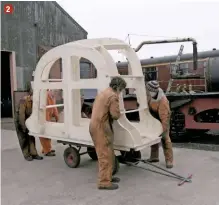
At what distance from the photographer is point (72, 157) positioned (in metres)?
6.11

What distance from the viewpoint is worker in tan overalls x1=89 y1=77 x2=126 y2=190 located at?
4789mm

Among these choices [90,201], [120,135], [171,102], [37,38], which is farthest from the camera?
[37,38]

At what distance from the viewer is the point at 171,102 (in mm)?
8461

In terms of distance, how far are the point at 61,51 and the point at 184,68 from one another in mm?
6099

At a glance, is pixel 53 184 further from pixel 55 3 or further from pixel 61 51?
pixel 55 3

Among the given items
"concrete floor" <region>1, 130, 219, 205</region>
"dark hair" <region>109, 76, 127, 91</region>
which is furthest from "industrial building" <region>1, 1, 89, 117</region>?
"dark hair" <region>109, 76, 127, 91</region>

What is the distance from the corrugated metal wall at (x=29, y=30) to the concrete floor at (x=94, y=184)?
29.0ft

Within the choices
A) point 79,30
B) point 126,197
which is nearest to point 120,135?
point 126,197

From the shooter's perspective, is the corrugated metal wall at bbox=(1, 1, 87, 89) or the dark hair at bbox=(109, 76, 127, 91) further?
the corrugated metal wall at bbox=(1, 1, 87, 89)

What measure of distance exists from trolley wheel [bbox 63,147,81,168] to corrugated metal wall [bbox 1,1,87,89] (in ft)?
30.4

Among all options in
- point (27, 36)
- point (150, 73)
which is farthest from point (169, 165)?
point (27, 36)

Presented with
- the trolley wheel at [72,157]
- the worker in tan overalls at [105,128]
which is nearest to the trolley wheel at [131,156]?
the trolley wheel at [72,157]

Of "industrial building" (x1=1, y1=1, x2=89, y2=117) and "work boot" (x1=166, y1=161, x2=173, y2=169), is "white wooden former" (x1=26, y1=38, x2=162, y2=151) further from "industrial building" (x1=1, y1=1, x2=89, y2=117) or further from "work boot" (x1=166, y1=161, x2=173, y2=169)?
"industrial building" (x1=1, y1=1, x2=89, y2=117)

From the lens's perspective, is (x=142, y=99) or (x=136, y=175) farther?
(x=142, y=99)
